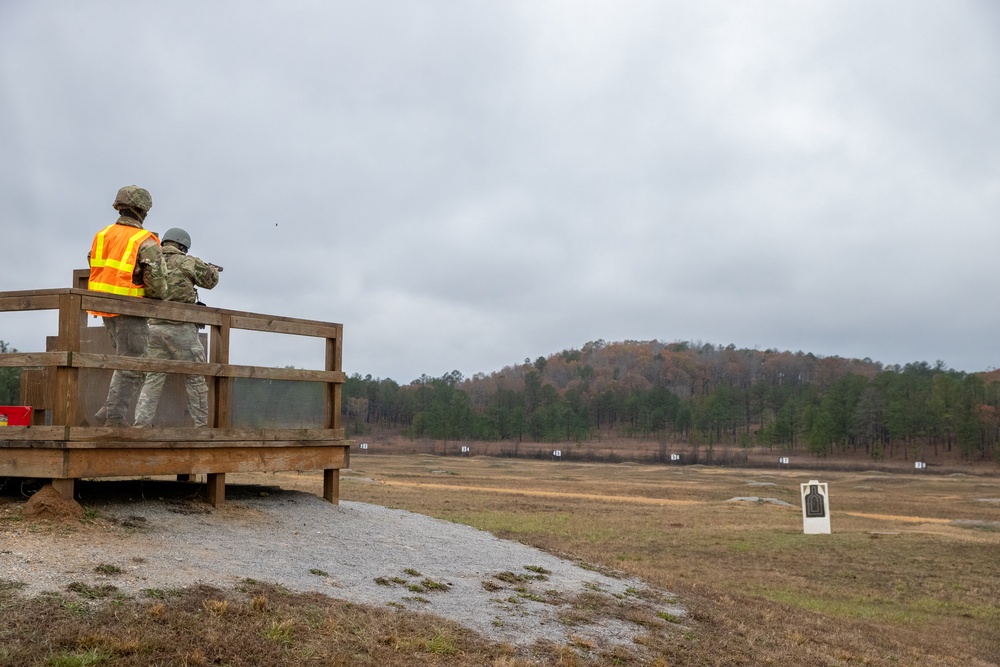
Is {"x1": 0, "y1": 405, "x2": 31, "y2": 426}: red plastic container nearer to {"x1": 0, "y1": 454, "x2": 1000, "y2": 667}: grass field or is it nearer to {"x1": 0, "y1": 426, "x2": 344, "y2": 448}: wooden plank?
{"x1": 0, "y1": 426, "x2": 344, "y2": 448}: wooden plank

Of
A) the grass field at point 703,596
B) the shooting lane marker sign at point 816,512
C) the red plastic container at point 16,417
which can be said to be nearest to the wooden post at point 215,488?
the red plastic container at point 16,417

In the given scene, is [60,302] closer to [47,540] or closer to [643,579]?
[47,540]

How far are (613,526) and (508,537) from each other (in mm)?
11880

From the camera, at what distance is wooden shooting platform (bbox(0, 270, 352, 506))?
793 cm

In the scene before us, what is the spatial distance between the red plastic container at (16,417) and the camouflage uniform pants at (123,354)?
2.39 feet

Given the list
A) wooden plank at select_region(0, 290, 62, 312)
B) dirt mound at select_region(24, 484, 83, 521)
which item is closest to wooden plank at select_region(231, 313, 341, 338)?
wooden plank at select_region(0, 290, 62, 312)

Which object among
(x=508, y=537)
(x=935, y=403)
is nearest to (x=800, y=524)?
(x=508, y=537)

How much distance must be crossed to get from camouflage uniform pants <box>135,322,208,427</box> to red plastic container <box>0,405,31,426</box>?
101cm

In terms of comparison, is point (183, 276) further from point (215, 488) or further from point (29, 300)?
point (215, 488)

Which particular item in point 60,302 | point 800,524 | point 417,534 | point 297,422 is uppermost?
point 60,302

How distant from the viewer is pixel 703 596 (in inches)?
453

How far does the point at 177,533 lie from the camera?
325 inches

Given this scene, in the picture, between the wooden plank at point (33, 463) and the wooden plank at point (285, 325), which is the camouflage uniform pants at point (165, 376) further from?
the wooden plank at point (33, 463)

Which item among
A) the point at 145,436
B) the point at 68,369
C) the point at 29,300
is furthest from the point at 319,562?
the point at 29,300
